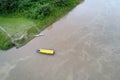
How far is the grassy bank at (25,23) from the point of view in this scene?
12180 millimetres

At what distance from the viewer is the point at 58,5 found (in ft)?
49.3

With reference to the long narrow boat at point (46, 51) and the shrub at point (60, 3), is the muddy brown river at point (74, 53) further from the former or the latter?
the shrub at point (60, 3)

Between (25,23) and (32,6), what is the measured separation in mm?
1797

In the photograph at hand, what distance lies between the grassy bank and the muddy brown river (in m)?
0.40

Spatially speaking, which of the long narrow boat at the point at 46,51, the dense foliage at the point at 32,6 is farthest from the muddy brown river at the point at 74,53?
the dense foliage at the point at 32,6

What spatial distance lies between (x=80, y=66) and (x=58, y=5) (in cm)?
595

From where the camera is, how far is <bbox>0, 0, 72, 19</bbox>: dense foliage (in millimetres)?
13914

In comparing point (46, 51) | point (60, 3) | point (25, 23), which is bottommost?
point (46, 51)

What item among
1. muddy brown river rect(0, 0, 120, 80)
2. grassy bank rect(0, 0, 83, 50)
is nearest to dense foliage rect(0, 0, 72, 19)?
grassy bank rect(0, 0, 83, 50)

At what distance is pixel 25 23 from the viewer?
13.5 meters

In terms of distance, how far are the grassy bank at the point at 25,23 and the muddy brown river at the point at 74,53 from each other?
396 millimetres

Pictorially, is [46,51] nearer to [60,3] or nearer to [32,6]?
[32,6]

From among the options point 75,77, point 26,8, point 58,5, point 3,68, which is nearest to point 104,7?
point 58,5

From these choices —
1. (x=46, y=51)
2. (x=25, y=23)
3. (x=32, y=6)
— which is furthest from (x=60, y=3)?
(x=46, y=51)
